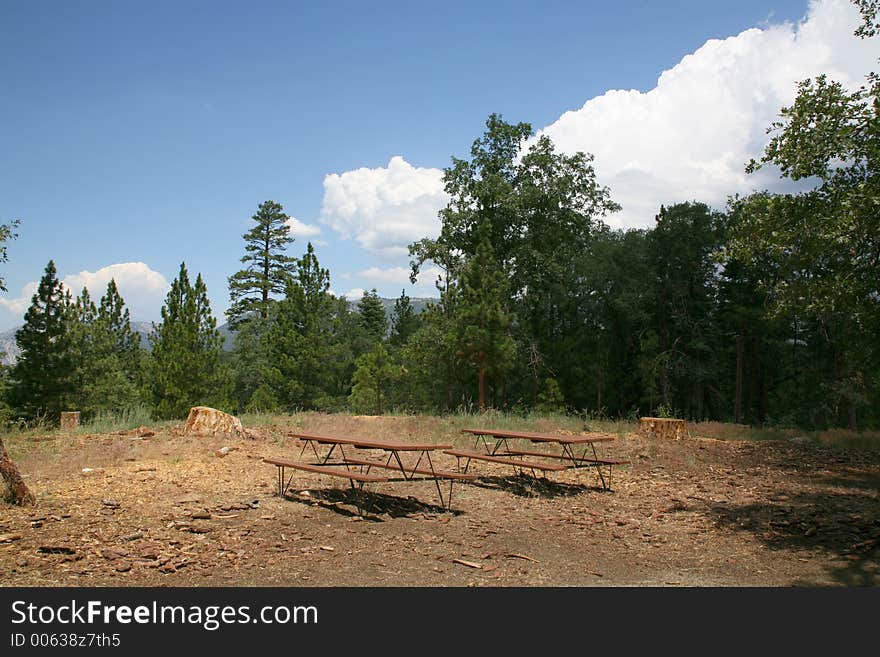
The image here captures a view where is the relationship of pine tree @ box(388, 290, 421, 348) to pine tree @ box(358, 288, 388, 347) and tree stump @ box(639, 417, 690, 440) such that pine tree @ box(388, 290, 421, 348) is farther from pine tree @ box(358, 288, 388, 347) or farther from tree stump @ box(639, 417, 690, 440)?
tree stump @ box(639, 417, 690, 440)

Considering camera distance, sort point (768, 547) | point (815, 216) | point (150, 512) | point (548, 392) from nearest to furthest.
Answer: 1. point (768, 547)
2. point (150, 512)
3. point (815, 216)
4. point (548, 392)

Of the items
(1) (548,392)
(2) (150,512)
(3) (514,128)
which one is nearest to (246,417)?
(2) (150,512)

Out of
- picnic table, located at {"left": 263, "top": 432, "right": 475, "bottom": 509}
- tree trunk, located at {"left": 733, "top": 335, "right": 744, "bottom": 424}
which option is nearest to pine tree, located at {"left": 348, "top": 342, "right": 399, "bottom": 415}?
picnic table, located at {"left": 263, "top": 432, "right": 475, "bottom": 509}

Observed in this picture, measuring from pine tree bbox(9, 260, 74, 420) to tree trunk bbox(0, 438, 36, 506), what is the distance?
2051cm

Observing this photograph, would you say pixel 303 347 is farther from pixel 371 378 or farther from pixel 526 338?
pixel 526 338

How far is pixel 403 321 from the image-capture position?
4856cm

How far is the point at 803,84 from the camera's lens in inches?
271

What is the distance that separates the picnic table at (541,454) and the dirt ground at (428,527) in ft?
0.97

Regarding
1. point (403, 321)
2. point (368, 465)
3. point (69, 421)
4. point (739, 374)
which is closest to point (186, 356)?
point (69, 421)

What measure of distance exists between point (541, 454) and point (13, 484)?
20.7 ft

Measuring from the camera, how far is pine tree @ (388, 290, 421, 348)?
47.8 m

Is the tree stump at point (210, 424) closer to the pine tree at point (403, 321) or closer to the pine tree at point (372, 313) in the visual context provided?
the pine tree at point (403, 321)
